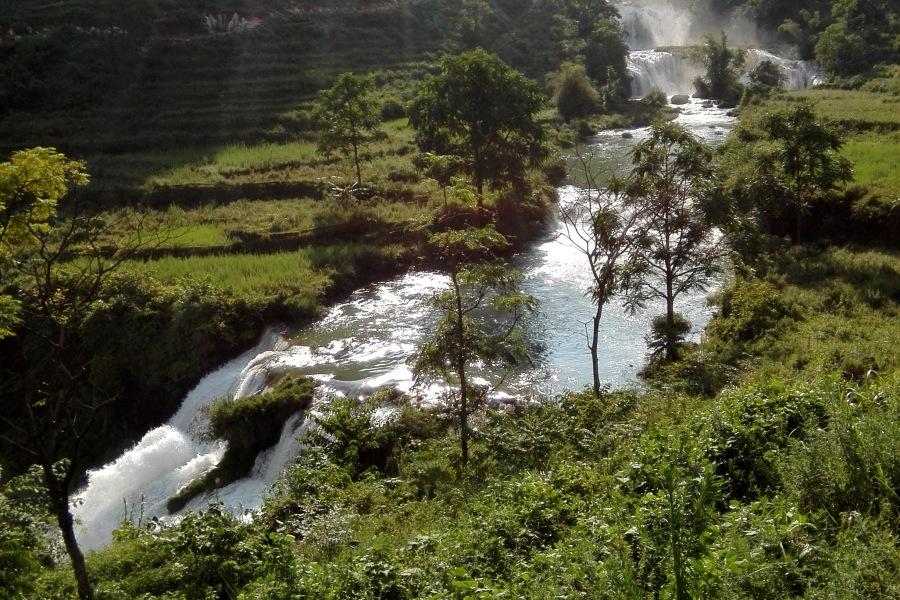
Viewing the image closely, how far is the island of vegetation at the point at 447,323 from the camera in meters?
4.96

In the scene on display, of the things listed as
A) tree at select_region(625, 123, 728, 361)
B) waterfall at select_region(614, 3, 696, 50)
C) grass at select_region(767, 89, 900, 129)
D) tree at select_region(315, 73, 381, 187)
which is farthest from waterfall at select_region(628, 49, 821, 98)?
tree at select_region(625, 123, 728, 361)

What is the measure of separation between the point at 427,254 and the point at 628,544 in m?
16.8

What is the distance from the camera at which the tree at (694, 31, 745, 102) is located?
4400 centimetres

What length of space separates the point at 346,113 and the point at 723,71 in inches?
1249

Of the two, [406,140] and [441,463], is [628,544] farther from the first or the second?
[406,140]

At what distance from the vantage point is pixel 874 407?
5.48 meters

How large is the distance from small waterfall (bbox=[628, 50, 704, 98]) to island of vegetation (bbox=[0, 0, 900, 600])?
939 cm

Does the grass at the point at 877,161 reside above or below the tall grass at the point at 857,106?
below

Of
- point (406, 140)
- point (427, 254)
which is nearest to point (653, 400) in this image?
point (427, 254)

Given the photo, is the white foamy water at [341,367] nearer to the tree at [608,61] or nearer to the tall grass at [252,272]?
the tall grass at [252,272]

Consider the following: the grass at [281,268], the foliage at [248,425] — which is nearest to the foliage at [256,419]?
A: the foliage at [248,425]

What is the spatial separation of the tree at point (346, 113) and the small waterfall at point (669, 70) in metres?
32.9

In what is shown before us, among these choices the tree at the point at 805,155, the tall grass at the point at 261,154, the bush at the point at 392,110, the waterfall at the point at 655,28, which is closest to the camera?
the tree at the point at 805,155

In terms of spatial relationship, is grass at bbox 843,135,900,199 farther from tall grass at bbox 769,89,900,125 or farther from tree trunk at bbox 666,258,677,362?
tree trunk at bbox 666,258,677,362
